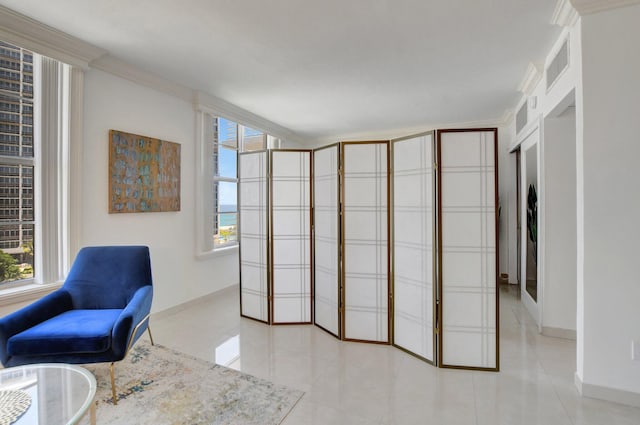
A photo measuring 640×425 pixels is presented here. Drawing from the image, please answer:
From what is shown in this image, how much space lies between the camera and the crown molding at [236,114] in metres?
4.15

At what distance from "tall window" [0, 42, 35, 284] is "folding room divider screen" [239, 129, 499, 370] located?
185 cm

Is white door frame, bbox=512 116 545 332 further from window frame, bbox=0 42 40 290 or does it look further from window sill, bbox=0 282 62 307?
window frame, bbox=0 42 40 290

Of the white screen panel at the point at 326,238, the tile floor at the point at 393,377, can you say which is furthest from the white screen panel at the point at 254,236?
the white screen panel at the point at 326,238

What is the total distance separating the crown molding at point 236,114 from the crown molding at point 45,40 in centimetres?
126

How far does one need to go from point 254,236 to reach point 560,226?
3090 mm

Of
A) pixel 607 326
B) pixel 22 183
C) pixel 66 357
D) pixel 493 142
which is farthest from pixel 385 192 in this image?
pixel 22 183

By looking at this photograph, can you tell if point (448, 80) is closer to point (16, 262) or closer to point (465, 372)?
point (465, 372)

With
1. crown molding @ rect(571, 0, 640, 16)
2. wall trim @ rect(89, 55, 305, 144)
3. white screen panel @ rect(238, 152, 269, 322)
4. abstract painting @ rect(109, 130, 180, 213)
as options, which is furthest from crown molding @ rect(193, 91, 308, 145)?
crown molding @ rect(571, 0, 640, 16)

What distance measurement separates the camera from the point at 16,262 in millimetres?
2639

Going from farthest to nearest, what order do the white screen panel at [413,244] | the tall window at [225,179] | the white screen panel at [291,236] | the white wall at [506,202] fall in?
the white wall at [506,202] → the tall window at [225,179] → the white screen panel at [291,236] → the white screen panel at [413,244]

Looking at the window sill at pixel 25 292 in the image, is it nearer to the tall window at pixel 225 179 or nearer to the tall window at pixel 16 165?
the tall window at pixel 16 165

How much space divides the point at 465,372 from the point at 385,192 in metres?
1.53

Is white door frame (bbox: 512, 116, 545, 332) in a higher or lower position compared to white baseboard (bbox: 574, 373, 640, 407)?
higher

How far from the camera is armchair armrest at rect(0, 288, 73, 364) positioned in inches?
79.1
